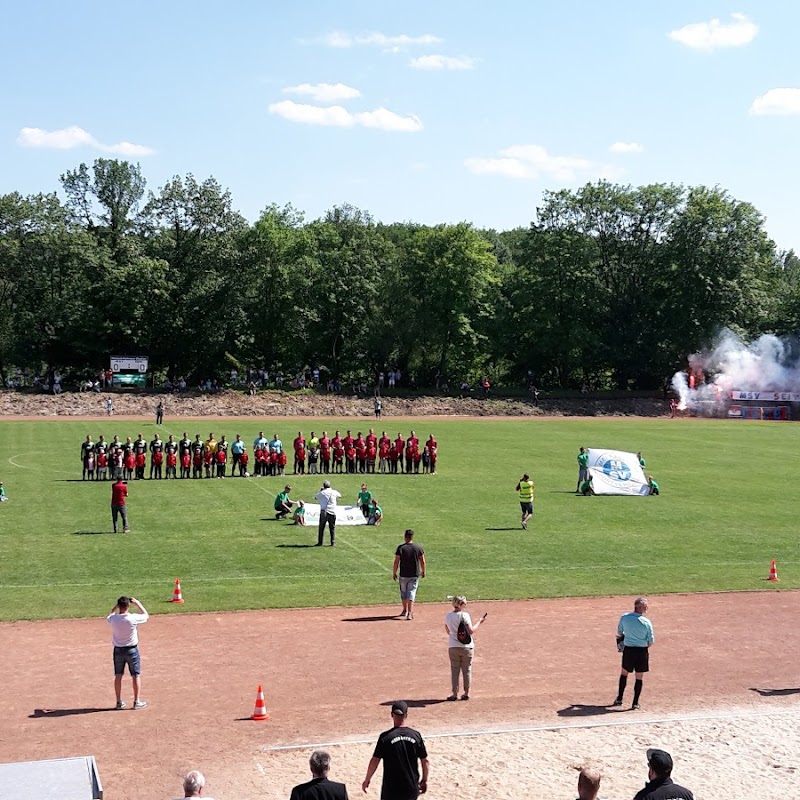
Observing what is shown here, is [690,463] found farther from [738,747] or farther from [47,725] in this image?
[47,725]

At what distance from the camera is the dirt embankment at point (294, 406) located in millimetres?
64812

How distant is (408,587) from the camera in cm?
1867

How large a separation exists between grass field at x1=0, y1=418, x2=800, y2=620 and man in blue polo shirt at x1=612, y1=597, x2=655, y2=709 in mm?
6620

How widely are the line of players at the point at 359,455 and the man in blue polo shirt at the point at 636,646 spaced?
24508 mm

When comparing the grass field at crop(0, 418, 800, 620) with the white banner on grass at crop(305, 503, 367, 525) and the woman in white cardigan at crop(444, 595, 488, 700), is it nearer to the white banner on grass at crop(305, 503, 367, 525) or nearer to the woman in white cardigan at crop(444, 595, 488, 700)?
the white banner on grass at crop(305, 503, 367, 525)

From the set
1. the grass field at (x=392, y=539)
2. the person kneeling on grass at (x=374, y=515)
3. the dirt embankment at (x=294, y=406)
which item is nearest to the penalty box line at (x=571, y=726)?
the grass field at (x=392, y=539)

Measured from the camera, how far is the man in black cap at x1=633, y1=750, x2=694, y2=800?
8.20m

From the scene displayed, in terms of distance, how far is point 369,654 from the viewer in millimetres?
16672

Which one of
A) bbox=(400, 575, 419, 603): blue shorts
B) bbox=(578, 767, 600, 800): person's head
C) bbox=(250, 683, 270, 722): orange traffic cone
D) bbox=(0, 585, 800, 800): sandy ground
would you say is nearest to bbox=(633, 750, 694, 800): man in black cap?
bbox=(578, 767, 600, 800): person's head

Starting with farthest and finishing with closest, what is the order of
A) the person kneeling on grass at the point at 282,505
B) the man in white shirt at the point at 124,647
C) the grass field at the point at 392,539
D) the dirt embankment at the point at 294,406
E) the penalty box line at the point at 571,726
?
the dirt embankment at the point at 294,406, the person kneeling on grass at the point at 282,505, the grass field at the point at 392,539, the man in white shirt at the point at 124,647, the penalty box line at the point at 571,726

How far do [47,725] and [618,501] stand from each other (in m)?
23.9

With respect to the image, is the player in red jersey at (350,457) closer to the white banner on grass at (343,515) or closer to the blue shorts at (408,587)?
the white banner on grass at (343,515)

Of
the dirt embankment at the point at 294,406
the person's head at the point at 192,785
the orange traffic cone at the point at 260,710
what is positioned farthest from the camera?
the dirt embankment at the point at 294,406

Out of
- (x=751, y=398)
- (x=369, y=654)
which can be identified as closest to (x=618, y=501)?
(x=369, y=654)
